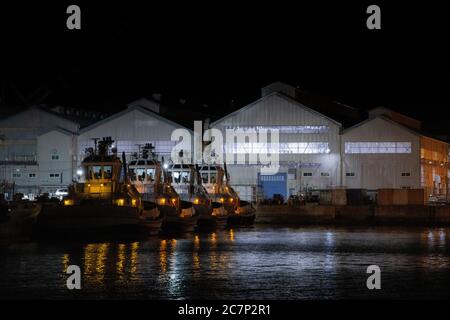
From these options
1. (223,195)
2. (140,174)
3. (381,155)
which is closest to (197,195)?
(223,195)

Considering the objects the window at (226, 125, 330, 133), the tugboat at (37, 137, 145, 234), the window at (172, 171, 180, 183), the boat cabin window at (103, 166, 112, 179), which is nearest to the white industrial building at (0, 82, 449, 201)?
the window at (226, 125, 330, 133)

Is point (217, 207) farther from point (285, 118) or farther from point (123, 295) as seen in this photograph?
point (123, 295)

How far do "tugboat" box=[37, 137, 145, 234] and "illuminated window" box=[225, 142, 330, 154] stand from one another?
23052mm

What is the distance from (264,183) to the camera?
6569 centimetres

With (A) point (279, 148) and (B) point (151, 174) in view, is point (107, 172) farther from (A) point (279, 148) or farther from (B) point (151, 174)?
(A) point (279, 148)

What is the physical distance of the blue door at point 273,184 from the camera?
65.2 metres

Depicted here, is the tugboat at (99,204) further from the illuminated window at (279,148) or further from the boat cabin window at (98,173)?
the illuminated window at (279,148)

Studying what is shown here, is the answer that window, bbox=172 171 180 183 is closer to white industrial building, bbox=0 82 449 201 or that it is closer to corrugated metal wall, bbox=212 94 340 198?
white industrial building, bbox=0 82 449 201

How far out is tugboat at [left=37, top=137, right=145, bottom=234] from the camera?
36.8 metres

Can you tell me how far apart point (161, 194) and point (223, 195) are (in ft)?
30.4

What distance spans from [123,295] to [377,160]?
44.0 metres

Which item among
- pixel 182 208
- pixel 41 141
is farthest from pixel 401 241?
pixel 41 141

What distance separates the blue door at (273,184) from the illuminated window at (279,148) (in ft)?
6.95

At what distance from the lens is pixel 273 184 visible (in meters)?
65.9
